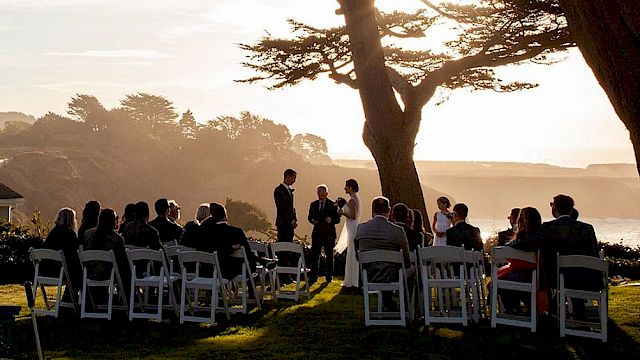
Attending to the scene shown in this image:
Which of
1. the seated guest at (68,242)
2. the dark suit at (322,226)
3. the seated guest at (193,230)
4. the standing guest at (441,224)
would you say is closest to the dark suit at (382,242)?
the seated guest at (193,230)

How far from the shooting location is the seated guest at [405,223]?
34.6ft

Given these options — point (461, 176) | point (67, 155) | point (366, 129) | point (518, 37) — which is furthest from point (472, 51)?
point (461, 176)

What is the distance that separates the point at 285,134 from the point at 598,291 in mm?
126010

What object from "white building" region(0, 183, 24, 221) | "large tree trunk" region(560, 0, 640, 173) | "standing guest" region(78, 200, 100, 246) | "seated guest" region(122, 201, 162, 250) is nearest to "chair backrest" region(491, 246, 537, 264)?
"large tree trunk" region(560, 0, 640, 173)

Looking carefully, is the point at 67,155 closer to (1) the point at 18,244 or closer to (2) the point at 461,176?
(2) the point at 461,176

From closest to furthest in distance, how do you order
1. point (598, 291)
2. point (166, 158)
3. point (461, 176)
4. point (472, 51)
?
point (598, 291)
point (472, 51)
point (166, 158)
point (461, 176)

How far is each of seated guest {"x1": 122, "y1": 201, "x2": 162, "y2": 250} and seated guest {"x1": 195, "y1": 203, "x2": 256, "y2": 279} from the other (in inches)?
25.3

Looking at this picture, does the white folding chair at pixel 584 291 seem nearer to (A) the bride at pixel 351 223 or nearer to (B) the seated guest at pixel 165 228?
(A) the bride at pixel 351 223

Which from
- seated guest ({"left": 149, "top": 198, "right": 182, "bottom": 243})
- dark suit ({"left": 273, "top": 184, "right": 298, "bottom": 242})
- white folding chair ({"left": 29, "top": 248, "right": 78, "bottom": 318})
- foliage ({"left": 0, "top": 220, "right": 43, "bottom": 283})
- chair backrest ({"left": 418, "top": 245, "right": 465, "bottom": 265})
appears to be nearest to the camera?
chair backrest ({"left": 418, "top": 245, "right": 465, "bottom": 265})

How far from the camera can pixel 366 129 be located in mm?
18609

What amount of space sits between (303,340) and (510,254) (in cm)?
250

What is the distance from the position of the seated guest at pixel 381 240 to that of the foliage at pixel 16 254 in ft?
34.9

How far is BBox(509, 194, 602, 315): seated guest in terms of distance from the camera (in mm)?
9055

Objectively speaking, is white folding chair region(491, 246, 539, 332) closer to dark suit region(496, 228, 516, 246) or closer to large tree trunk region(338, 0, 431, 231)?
dark suit region(496, 228, 516, 246)
